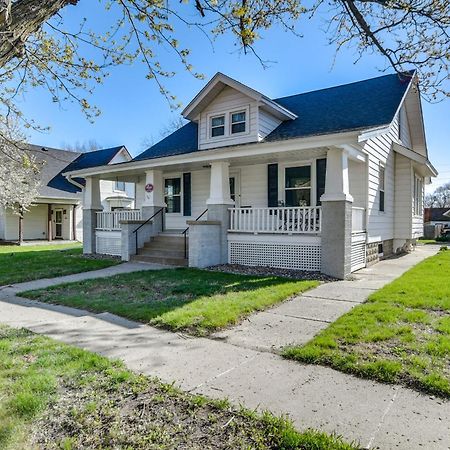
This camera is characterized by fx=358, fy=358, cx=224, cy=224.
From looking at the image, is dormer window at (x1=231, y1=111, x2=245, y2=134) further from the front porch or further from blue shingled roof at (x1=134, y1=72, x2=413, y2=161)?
the front porch

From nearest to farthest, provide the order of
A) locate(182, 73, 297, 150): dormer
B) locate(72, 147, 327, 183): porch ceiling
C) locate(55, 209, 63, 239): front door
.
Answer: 1. locate(72, 147, 327, 183): porch ceiling
2. locate(182, 73, 297, 150): dormer
3. locate(55, 209, 63, 239): front door

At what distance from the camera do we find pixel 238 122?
41.4 ft

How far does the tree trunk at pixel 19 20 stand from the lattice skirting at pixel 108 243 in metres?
10.8

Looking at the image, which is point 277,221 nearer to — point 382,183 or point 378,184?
point 378,184

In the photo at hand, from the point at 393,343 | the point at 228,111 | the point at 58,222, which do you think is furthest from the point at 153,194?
the point at 58,222

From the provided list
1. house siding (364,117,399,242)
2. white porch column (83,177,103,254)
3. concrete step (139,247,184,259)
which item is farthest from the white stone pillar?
white porch column (83,177,103,254)

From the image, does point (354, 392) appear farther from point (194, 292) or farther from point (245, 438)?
point (194, 292)

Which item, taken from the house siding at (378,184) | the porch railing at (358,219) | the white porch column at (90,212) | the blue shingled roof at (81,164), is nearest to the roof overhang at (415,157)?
the house siding at (378,184)

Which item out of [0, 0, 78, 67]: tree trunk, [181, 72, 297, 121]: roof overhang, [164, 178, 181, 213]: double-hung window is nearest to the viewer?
[0, 0, 78, 67]: tree trunk

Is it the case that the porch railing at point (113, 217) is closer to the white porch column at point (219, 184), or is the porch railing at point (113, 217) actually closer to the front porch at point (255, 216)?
the front porch at point (255, 216)

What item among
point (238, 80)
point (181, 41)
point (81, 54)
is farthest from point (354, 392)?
point (238, 80)

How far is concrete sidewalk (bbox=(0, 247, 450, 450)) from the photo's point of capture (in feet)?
8.69

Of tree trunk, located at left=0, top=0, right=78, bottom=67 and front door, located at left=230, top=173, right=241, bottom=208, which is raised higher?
tree trunk, located at left=0, top=0, right=78, bottom=67

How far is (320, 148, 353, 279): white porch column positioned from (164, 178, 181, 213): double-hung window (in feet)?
23.7
